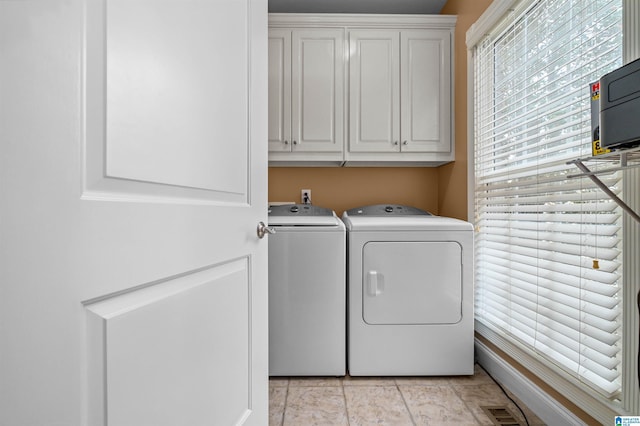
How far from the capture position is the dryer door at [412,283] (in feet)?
6.48

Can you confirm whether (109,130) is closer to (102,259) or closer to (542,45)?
(102,259)

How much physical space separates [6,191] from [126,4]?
0.37 meters

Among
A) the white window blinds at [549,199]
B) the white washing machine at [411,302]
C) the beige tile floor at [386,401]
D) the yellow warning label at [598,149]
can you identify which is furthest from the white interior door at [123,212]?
the white window blinds at [549,199]

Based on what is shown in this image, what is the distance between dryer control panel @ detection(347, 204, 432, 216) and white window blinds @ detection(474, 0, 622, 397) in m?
0.62

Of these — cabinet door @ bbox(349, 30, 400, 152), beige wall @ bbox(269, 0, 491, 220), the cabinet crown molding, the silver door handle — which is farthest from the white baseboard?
the cabinet crown molding

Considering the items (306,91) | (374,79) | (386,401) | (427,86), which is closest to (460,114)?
(427,86)

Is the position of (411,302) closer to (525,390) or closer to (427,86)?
(525,390)

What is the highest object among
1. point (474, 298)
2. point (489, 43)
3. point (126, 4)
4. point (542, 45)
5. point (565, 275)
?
point (489, 43)

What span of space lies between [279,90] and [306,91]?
0.20m

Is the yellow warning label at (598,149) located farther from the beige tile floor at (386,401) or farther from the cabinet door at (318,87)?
the cabinet door at (318,87)

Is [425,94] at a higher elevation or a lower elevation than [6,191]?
higher

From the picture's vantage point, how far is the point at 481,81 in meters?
2.15

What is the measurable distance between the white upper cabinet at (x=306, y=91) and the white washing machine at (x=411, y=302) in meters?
0.91


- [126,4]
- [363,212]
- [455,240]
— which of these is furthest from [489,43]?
[126,4]
